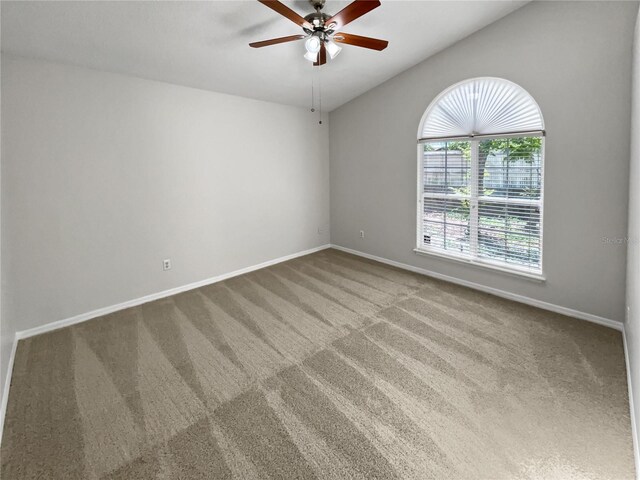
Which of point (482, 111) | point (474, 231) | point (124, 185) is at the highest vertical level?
point (482, 111)

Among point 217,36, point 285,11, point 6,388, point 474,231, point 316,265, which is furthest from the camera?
point 316,265

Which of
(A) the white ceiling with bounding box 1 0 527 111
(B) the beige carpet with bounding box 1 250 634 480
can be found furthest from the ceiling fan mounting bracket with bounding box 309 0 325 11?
(B) the beige carpet with bounding box 1 250 634 480

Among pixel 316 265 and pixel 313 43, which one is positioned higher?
pixel 313 43

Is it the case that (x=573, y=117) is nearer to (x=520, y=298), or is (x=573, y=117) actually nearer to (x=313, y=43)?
(x=520, y=298)

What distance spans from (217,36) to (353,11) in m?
1.36

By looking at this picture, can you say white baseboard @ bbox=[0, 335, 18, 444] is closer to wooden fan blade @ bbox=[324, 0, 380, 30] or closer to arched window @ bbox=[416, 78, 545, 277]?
wooden fan blade @ bbox=[324, 0, 380, 30]

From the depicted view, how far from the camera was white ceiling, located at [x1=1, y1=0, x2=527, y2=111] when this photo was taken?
2318mm

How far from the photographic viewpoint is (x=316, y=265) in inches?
187

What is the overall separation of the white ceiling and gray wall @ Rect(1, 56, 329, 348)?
0.96 ft

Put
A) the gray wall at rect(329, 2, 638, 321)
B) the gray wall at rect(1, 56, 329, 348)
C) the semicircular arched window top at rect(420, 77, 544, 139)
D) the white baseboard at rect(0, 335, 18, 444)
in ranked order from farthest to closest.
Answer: the semicircular arched window top at rect(420, 77, 544, 139) < the gray wall at rect(1, 56, 329, 348) < the gray wall at rect(329, 2, 638, 321) < the white baseboard at rect(0, 335, 18, 444)

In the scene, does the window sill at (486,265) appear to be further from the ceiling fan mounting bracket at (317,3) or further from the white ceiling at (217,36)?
the ceiling fan mounting bracket at (317,3)

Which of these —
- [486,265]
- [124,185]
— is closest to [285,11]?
[124,185]

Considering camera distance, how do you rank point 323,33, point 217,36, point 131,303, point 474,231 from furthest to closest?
point 474,231 → point 131,303 → point 217,36 → point 323,33

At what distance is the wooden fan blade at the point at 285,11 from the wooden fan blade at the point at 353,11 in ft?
0.51
